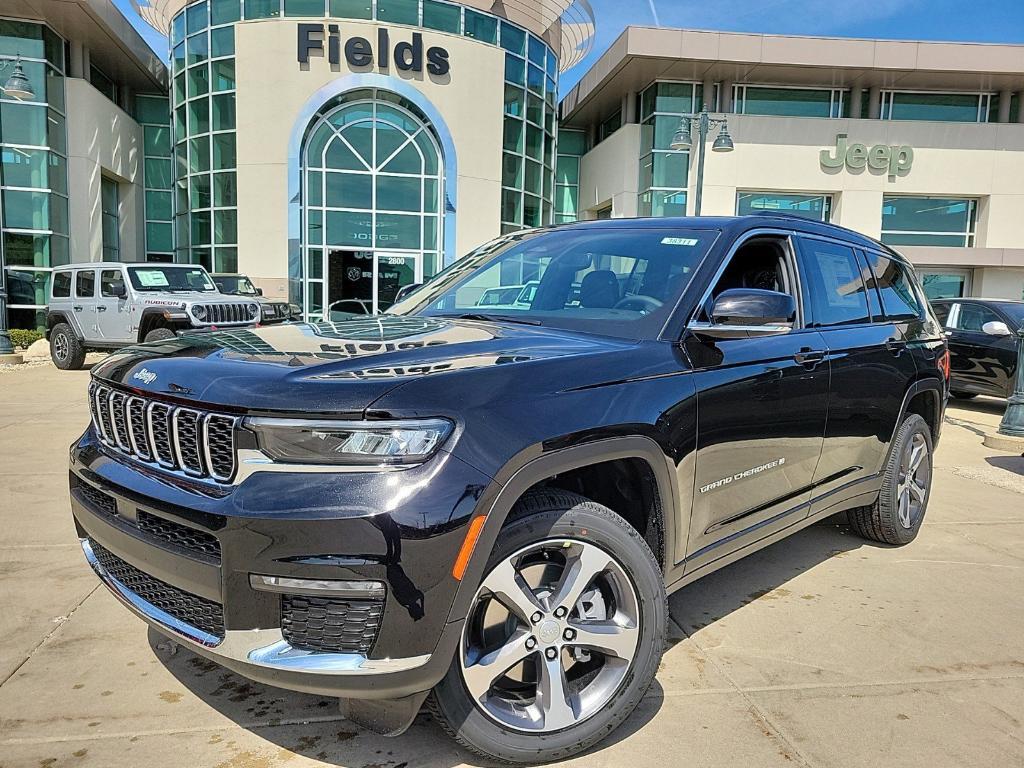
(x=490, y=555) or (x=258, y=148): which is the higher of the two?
(x=258, y=148)

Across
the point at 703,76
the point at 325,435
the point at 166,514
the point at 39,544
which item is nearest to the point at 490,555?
the point at 325,435

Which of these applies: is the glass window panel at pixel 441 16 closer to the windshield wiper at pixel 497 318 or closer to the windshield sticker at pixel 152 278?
the windshield sticker at pixel 152 278

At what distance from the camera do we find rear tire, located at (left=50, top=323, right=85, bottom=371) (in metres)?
14.4

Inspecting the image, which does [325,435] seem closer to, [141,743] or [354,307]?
[141,743]

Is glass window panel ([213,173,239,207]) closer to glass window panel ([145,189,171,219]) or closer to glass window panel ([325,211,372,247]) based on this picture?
glass window panel ([325,211,372,247])

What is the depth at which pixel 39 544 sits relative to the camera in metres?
4.36

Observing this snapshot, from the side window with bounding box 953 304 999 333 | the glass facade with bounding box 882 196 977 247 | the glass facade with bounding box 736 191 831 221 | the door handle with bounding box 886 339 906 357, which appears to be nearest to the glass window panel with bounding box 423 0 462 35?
the glass facade with bounding box 736 191 831 221

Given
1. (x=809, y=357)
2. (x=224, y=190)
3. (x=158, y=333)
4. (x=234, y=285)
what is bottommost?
(x=158, y=333)

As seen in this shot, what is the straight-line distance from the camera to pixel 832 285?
386 cm

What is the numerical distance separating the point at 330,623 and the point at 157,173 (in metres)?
31.3

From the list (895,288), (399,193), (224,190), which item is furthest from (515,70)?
(895,288)

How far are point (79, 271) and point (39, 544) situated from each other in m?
12.2

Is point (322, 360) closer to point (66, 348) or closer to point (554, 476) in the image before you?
point (554, 476)

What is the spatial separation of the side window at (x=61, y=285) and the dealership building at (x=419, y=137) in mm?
6801
